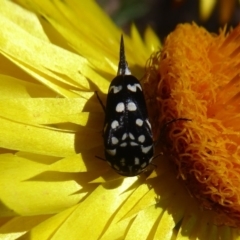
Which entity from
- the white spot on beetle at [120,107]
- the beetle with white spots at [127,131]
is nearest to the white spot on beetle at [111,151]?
the beetle with white spots at [127,131]

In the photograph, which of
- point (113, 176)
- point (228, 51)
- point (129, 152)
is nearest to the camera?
point (129, 152)

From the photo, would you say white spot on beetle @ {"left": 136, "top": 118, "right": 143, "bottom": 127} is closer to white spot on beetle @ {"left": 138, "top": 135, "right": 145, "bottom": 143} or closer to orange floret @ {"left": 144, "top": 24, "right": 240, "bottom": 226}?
white spot on beetle @ {"left": 138, "top": 135, "right": 145, "bottom": 143}

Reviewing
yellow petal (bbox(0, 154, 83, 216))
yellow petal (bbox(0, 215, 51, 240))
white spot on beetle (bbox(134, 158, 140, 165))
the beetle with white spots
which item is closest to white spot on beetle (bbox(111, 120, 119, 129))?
the beetle with white spots

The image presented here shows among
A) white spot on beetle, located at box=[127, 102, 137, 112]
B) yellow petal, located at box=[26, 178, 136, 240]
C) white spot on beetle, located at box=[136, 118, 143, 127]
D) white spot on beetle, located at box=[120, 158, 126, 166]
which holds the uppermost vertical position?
white spot on beetle, located at box=[127, 102, 137, 112]

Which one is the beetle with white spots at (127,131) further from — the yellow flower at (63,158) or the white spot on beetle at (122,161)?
the yellow flower at (63,158)

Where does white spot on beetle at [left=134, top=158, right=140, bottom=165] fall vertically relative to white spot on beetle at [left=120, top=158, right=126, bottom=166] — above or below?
below

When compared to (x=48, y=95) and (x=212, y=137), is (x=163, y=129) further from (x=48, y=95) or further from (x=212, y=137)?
(x=48, y=95)

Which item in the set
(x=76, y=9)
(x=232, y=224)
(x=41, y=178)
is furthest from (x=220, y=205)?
(x=76, y=9)
